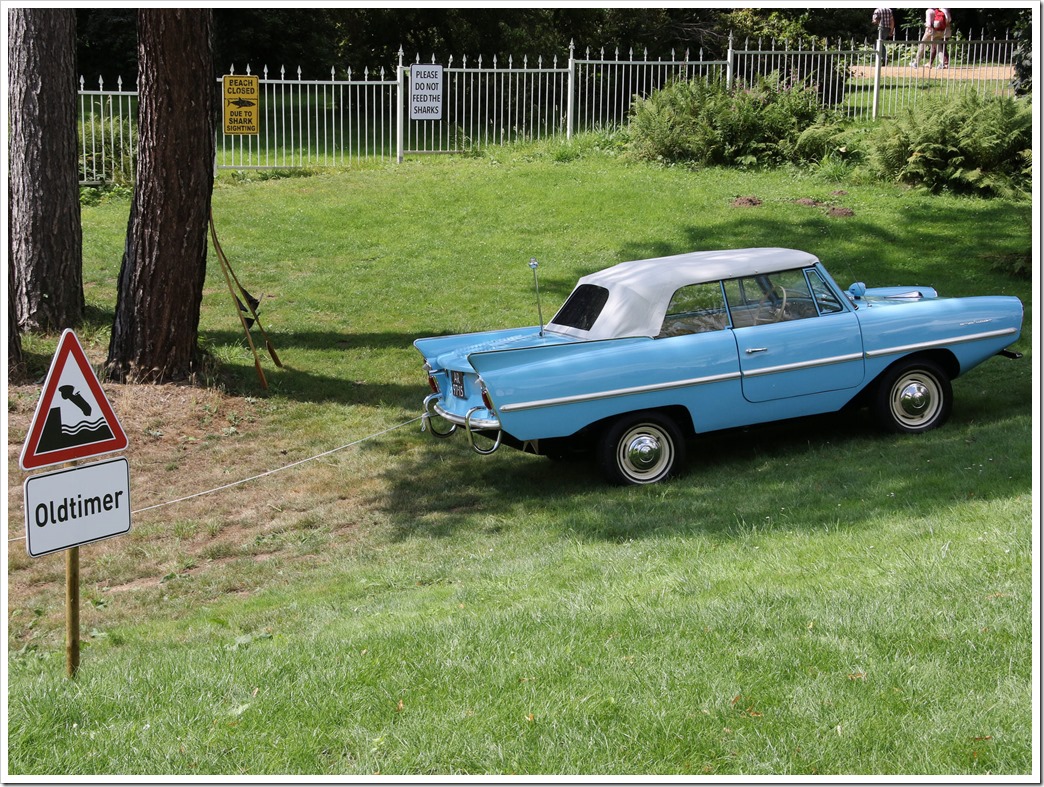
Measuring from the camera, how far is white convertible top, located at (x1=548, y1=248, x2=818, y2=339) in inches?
338

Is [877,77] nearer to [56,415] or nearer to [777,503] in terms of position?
[777,503]

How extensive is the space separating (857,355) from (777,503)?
1934 mm

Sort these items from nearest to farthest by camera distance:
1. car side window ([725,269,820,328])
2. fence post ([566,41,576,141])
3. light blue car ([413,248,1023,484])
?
light blue car ([413,248,1023,484])
car side window ([725,269,820,328])
fence post ([566,41,576,141])

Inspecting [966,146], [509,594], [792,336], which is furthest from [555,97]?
[509,594]

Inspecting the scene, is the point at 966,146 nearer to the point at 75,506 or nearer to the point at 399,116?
the point at 399,116

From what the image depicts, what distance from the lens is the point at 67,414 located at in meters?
4.99

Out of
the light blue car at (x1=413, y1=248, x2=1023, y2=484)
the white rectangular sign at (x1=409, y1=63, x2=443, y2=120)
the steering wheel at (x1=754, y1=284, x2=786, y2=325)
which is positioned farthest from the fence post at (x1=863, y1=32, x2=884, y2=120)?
the steering wheel at (x1=754, y1=284, x2=786, y2=325)

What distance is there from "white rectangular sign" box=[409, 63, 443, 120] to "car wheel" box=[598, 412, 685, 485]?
1457 centimetres

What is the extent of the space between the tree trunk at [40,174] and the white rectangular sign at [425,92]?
9.52 meters

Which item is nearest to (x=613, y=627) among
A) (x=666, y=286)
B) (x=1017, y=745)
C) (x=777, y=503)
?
(x=1017, y=745)

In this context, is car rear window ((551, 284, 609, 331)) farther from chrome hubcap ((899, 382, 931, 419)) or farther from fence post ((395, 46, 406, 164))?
fence post ((395, 46, 406, 164))

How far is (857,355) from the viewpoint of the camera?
895cm

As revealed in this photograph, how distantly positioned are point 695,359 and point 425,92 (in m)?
14.6

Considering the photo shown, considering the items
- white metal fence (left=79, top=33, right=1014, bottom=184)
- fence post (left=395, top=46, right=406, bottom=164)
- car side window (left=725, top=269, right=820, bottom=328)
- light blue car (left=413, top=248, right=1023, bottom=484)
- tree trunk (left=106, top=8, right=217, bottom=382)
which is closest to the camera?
light blue car (left=413, top=248, right=1023, bottom=484)
